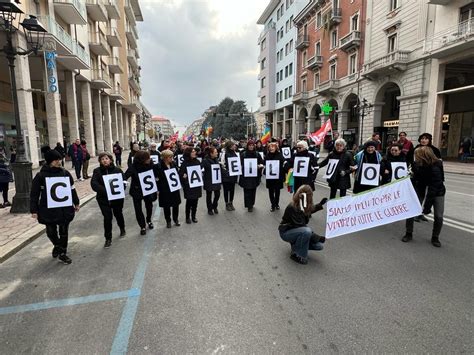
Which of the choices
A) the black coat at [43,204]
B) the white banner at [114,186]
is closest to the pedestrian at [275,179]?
the white banner at [114,186]

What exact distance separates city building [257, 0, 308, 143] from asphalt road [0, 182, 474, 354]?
46.9 meters

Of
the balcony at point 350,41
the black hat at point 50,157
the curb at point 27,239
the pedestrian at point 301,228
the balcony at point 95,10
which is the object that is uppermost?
the balcony at point 95,10

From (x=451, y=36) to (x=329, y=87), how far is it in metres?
16.0

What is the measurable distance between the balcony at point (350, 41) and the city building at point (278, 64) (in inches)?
657

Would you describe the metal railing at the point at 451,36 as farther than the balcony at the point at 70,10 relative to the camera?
No

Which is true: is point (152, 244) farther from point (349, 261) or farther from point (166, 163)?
point (349, 261)

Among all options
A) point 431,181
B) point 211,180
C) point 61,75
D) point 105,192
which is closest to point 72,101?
point 61,75

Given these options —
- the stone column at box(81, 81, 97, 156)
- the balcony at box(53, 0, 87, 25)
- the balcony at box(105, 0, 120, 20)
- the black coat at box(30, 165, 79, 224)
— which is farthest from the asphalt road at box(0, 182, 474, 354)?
the balcony at box(105, 0, 120, 20)

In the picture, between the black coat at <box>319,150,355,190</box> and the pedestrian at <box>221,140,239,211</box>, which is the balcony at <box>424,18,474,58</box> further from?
the pedestrian at <box>221,140,239,211</box>

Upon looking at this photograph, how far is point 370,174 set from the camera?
6.71 metres

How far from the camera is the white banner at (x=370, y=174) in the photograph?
6.66 m

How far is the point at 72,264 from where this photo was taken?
4648 mm

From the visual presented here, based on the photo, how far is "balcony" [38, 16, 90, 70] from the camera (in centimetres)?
1666

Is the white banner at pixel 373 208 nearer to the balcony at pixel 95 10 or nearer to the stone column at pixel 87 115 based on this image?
the stone column at pixel 87 115
